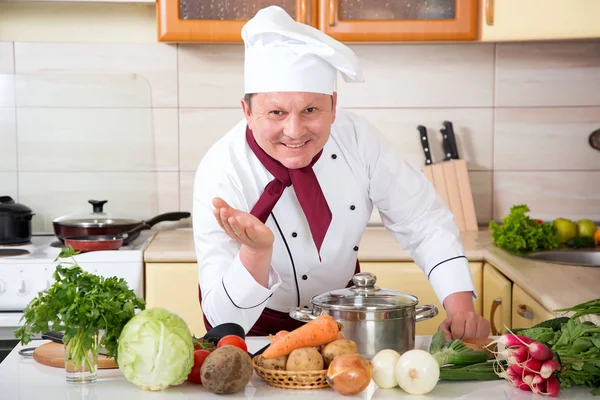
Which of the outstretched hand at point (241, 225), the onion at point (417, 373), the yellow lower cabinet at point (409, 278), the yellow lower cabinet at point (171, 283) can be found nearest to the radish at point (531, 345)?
the onion at point (417, 373)

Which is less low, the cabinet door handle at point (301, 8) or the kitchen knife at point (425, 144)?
A: the cabinet door handle at point (301, 8)

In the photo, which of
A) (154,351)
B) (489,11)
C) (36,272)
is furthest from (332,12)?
(154,351)

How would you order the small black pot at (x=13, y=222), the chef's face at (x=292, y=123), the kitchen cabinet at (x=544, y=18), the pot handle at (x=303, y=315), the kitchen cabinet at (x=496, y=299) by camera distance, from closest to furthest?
1. the pot handle at (x=303, y=315)
2. the chef's face at (x=292, y=123)
3. the kitchen cabinet at (x=496, y=299)
4. the kitchen cabinet at (x=544, y=18)
5. the small black pot at (x=13, y=222)

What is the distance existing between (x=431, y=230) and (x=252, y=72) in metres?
0.66

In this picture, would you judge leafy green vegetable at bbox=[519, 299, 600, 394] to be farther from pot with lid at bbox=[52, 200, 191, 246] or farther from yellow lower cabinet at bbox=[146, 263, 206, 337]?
pot with lid at bbox=[52, 200, 191, 246]

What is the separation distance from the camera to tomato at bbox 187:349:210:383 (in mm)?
1434

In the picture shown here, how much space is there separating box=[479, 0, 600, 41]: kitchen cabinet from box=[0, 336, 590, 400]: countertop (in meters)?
1.75

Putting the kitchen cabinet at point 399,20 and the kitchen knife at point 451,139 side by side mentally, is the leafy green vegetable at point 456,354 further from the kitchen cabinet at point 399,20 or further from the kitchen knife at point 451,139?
the kitchen knife at point 451,139

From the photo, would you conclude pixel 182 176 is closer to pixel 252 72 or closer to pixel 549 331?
pixel 252 72

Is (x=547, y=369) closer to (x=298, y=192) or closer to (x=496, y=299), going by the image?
(x=298, y=192)

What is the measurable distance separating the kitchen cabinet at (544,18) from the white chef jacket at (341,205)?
0.91 meters

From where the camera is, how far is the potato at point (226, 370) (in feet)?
4.44

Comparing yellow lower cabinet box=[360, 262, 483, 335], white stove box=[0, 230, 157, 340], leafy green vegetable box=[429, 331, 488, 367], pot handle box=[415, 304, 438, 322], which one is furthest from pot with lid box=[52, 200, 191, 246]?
leafy green vegetable box=[429, 331, 488, 367]

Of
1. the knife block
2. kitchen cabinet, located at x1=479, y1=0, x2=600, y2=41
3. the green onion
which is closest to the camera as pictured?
the green onion
